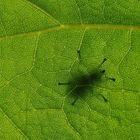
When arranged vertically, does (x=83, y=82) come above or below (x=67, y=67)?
below

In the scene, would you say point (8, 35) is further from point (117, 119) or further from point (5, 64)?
point (117, 119)

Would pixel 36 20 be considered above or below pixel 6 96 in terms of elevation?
above

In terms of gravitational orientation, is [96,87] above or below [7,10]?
below

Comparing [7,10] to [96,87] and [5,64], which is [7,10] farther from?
[96,87]

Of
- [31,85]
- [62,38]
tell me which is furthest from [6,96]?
[62,38]

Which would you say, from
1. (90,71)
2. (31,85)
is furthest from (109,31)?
(31,85)
